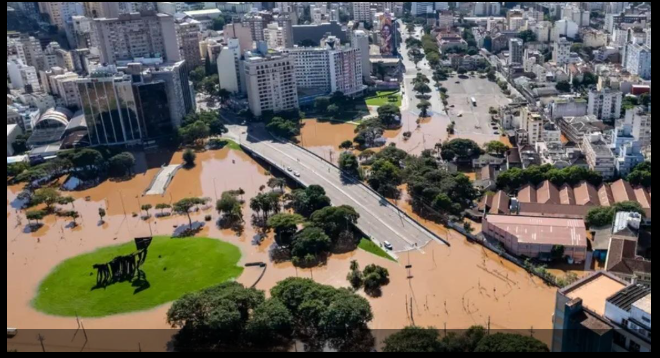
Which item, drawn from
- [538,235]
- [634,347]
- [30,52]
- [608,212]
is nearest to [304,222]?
[538,235]

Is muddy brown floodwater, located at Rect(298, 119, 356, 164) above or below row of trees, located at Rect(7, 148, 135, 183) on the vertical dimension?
below

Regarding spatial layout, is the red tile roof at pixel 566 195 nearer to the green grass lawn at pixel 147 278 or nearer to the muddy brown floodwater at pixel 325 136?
the muddy brown floodwater at pixel 325 136

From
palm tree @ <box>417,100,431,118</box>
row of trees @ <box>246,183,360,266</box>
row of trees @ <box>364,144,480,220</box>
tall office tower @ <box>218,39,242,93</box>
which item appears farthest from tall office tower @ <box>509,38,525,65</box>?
row of trees @ <box>246,183,360,266</box>

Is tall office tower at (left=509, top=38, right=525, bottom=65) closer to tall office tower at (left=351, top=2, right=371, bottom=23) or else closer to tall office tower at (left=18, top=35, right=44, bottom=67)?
tall office tower at (left=351, top=2, right=371, bottom=23)

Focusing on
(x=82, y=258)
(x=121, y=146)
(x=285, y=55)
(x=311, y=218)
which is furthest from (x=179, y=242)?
(x=285, y=55)

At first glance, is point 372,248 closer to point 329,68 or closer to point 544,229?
point 544,229

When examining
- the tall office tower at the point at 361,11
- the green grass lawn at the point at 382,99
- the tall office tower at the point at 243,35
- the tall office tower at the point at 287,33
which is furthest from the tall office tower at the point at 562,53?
the tall office tower at the point at 361,11
